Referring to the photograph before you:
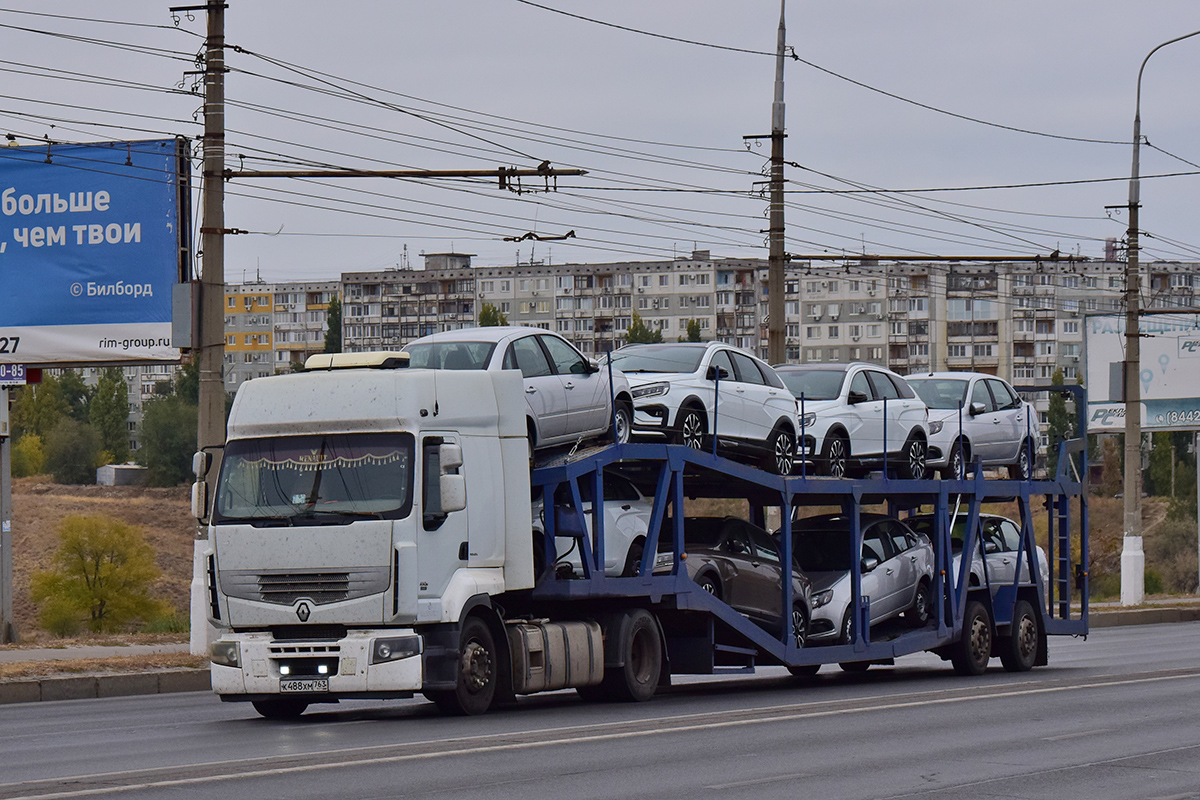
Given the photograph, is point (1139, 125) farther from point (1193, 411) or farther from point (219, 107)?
point (219, 107)

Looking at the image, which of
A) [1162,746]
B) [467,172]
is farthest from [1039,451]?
[1162,746]

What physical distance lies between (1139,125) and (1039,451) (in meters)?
19.0

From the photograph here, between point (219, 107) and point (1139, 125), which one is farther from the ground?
point (1139, 125)

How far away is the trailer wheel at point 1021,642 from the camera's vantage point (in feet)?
71.5

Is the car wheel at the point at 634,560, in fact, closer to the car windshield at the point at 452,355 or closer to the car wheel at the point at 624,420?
the car wheel at the point at 624,420

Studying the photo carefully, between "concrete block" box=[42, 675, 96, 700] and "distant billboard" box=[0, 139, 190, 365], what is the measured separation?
7.66m

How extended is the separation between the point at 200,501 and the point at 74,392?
14155 cm

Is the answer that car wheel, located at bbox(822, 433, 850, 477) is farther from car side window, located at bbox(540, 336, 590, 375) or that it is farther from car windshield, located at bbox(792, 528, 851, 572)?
car side window, located at bbox(540, 336, 590, 375)

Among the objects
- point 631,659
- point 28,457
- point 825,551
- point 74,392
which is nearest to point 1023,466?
point 825,551

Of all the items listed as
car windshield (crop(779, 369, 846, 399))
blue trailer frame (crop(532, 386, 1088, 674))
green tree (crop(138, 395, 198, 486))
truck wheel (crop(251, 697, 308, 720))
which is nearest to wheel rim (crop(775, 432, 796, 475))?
blue trailer frame (crop(532, 386, 1088, 674))

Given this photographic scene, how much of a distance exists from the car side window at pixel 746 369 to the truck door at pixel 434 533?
5.44 meters

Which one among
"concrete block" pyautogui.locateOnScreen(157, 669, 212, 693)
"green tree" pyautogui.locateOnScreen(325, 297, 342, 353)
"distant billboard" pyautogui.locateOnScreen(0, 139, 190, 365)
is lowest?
"concrete block" pyautogui.locateOnScreen(157, 669, 212, 693)

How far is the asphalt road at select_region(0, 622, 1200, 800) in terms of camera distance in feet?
32.9

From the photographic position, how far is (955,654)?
831 inches
